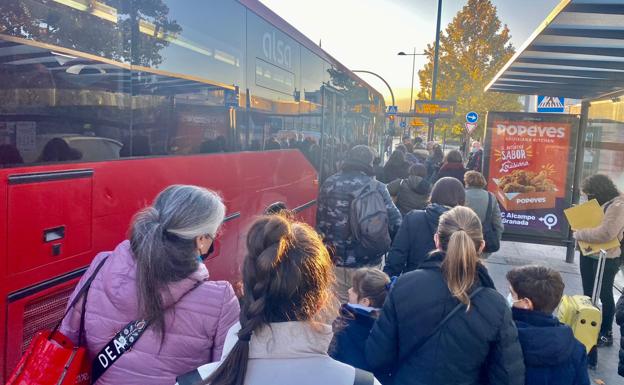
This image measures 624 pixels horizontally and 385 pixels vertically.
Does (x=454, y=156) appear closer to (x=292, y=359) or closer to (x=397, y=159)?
(x=397, y=159)

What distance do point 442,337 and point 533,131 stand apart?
687 cm

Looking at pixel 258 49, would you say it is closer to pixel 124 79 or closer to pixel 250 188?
pixel 250 188

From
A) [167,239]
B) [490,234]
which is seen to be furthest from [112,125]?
[490,234]

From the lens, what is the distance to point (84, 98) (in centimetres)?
333

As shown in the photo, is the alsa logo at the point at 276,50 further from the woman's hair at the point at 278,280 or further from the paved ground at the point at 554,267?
the woman's hair at the point at 278,280

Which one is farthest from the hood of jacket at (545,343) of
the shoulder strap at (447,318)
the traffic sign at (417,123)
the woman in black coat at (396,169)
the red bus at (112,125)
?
the traffic sign at (417,123)

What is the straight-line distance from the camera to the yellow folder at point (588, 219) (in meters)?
5.43

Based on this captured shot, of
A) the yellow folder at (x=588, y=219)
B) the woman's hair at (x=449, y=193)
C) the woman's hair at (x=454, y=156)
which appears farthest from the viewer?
the woman's hair at (x=454, y=156)

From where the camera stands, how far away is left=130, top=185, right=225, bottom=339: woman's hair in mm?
2062

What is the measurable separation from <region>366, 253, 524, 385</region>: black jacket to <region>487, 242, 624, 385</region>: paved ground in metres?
2.88

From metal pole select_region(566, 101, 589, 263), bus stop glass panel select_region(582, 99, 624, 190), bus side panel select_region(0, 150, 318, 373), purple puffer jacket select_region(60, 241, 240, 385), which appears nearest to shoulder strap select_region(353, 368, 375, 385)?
bus side panel select_region(0, 150, 318, 373)

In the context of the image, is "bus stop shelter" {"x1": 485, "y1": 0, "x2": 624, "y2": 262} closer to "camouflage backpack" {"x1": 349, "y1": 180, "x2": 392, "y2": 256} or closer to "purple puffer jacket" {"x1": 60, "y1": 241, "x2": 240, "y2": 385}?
"camouflage backpack" {"x1": 349, "y1": 180, "x2": 392, "y2": 256}

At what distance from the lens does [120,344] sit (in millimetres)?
2105

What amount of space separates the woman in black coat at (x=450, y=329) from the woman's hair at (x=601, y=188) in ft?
11.1
